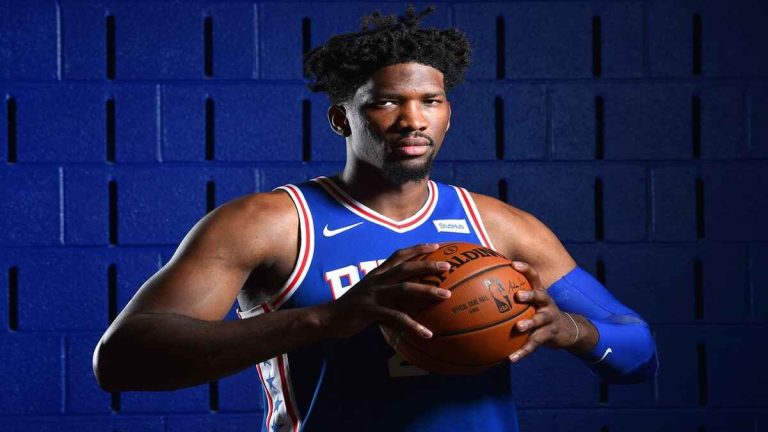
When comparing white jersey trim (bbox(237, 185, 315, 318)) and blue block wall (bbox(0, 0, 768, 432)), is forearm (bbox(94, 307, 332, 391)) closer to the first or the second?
white jersey trim (bbox(237, 185, 315, 318))

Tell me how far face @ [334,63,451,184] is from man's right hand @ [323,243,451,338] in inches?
14.1

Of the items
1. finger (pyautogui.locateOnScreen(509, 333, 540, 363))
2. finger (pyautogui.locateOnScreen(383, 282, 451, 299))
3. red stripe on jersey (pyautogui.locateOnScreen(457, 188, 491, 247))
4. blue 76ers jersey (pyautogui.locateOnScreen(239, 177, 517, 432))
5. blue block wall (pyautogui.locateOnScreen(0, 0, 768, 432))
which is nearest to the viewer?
finger (pyautogui.locateOnScreen(383, 282, 451, 299))

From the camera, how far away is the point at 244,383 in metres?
2.68

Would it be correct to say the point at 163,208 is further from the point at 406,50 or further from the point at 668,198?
the point at 668,198

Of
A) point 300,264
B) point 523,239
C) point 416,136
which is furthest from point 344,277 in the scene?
point 523,239

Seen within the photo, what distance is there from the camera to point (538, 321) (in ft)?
4.62

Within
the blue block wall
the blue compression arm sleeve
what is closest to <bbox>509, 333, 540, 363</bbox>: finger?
the blue compression arm sleeve

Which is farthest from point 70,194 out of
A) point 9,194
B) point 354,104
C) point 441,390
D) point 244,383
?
point 441,390

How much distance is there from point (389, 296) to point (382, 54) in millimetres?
603

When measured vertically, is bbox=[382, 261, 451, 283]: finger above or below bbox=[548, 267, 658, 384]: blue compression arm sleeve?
above

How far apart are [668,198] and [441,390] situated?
1387 mm

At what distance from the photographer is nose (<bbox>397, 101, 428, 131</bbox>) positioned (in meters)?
1.67

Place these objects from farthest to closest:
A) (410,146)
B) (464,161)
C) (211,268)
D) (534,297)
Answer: (464,161) → (410,146) → (211,268) → (534,297)

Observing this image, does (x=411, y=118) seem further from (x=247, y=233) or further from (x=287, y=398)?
(x=287, y=398)
